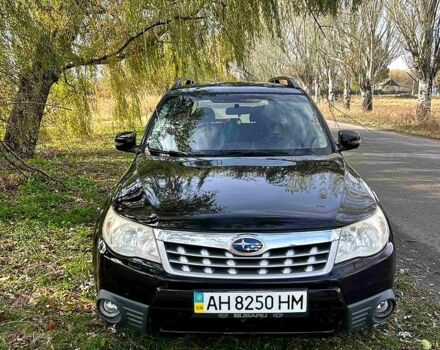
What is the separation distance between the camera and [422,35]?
1853 cm

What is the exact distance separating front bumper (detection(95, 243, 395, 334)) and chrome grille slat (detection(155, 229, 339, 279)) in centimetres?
4

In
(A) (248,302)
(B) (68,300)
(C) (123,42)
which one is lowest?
(B) (68,300)

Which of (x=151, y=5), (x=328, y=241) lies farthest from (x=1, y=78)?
(x=328, y=241)

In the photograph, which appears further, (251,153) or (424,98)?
(424,98)

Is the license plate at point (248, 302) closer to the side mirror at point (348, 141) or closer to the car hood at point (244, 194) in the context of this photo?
the car hood at point (244, 194)

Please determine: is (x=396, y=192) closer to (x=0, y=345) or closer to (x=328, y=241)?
(x=328, y=241)

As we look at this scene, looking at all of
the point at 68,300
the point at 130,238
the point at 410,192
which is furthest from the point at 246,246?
the point at 410,192

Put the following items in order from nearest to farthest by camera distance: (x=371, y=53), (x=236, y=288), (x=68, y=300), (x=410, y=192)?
Result: (x=236, y=288) < (x=68, y=300) < (x=410, y=192) < (x=371, y=53)

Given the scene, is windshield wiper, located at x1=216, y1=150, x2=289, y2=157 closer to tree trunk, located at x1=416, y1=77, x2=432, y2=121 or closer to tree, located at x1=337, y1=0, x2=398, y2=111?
tree trunk, located at x1=416, y1=77, x2=432, y2=121

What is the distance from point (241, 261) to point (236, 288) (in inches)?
5.3

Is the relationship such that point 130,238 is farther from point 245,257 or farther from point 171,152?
point 171,152

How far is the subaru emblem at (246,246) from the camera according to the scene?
2.43 meters

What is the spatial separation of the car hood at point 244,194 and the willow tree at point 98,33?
9.15ft

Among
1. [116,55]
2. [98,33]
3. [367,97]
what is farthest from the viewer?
[367,97]
